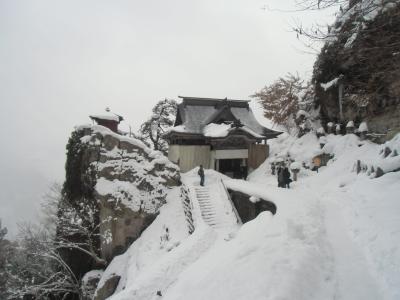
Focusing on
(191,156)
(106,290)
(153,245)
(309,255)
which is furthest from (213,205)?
(309,255)

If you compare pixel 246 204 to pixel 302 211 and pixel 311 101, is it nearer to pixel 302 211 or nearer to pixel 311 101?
pixel 302 211

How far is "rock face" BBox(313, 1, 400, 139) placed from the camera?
5027mm

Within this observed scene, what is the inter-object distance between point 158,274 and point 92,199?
1027cm

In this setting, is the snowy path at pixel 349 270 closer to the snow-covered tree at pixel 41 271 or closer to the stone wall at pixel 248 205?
the stone wall at pixel 248 205

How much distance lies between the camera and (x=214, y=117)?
78.7 ft

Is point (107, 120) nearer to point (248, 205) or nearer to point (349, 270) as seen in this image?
point (248, 205)

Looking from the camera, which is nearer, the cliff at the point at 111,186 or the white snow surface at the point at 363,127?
the cliff at the point at 111,186

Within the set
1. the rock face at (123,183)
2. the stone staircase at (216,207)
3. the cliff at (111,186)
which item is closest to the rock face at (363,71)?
the stone staircase at (216,207)

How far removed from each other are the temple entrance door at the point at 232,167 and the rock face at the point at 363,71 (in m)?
8.45

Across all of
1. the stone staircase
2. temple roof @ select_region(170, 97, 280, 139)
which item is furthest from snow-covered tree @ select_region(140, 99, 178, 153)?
the stone staircase

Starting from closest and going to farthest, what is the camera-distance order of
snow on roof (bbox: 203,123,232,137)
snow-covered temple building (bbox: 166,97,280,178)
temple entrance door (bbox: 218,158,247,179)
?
snow on roof (bbox: 203,123,232,137) → snow-covered temple building (bbox: 166,97,280,178) → temple entrance door (bbox: 218,158,247,179)

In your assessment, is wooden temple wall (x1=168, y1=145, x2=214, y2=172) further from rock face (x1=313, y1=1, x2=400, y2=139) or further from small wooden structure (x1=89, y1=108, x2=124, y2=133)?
rock face (x1=313, y1=1, x2=400, y2=139)

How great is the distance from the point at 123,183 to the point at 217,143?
29.5 ft

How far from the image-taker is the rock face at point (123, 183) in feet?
51.8
